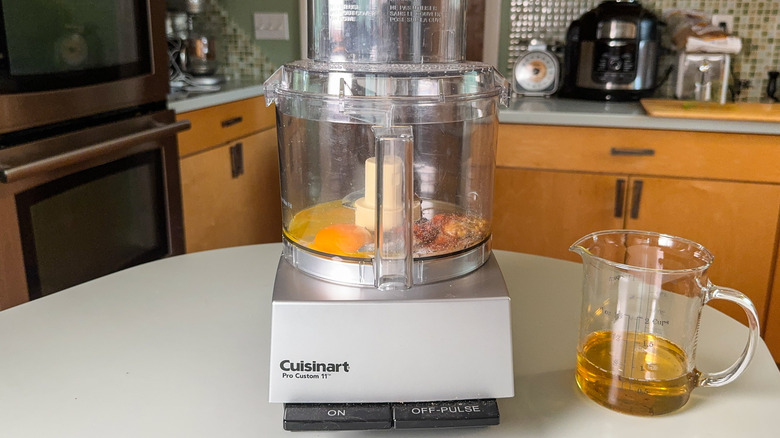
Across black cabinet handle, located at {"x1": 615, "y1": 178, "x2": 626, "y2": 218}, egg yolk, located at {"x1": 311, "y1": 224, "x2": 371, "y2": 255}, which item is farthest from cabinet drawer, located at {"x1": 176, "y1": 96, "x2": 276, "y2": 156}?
egg yolk, located at {"x1": 311, "y1": 224, "x2": 371, "y2": 255}

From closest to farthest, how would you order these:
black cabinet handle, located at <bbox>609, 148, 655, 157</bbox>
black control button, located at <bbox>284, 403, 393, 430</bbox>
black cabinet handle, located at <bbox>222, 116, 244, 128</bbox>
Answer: black control button, located at <bbox>284, 403, 393, 430</bbox> < black cabinet handle, located at <bbox>609, 148, 655, 157</bbox> < black cabinet handle, located at <bbox>222, 116, 244, 128</bbox>

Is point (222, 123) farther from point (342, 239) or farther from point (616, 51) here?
point (342, 239)

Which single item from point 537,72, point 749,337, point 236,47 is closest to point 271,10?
point 236,47

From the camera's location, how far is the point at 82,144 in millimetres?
1643

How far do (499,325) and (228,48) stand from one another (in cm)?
242

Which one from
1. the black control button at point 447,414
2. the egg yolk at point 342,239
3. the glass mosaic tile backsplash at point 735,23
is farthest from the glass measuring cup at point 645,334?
the glass mosaic tile backsplash at point 735,23

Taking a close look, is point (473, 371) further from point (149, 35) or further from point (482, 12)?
point (482, 12)

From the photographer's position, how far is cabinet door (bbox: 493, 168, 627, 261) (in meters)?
2.18

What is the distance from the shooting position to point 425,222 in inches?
29.2

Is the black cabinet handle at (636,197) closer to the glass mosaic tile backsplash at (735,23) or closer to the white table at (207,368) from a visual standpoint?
the glass mosaic tile backsplash at (735,23)

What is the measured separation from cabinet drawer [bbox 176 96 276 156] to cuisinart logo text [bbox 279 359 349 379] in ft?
5.06

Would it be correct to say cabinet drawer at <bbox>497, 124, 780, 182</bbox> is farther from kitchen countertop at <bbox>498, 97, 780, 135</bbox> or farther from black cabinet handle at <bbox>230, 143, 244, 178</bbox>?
black cabinet handle at <bbox>230, 143, 244, 178</bbox>

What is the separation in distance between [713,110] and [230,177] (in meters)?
1.52

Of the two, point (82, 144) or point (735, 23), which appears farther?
point (735, 23)
